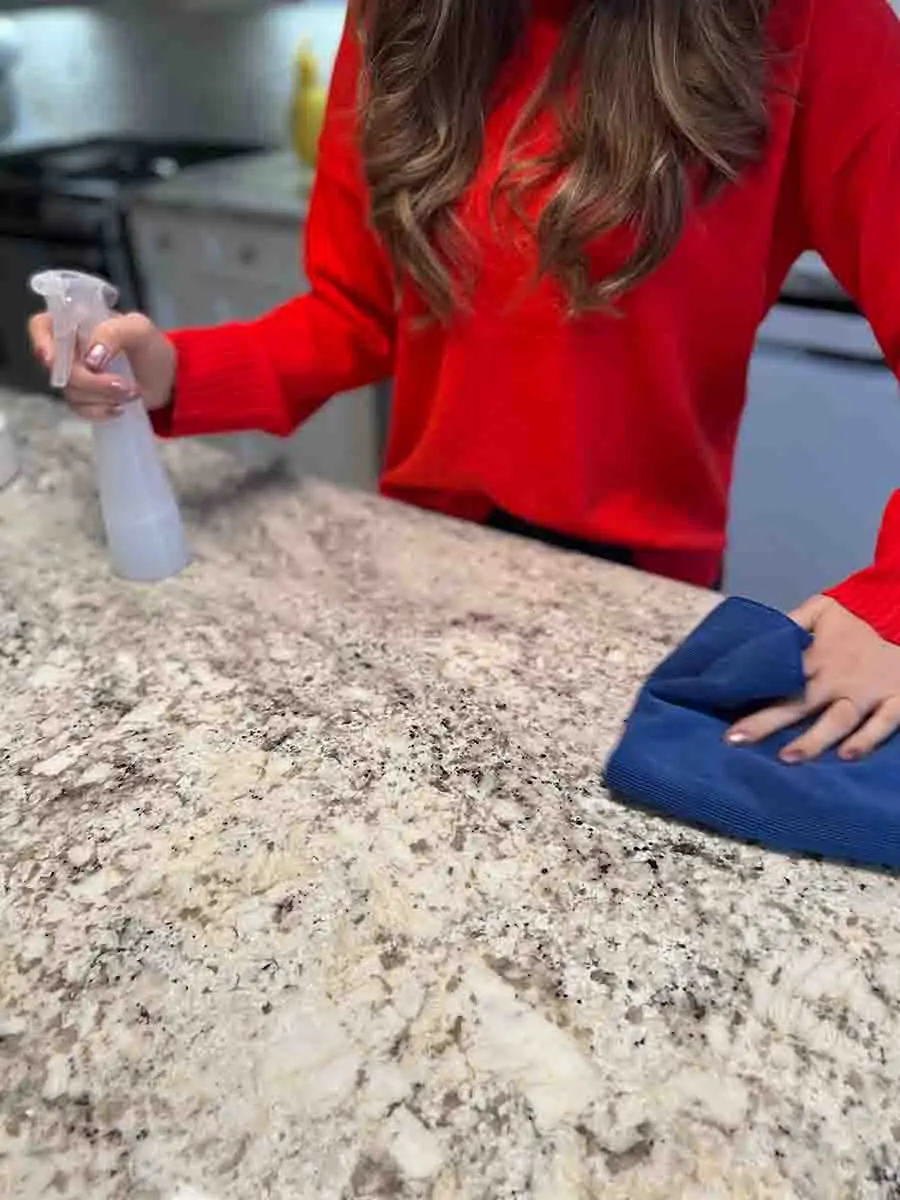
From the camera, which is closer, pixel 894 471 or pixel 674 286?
pixel 674 286

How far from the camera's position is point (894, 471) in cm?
147

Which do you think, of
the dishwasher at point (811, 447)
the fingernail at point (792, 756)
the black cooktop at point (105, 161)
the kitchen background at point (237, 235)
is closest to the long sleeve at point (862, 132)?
the fingernail at point (792, 756)

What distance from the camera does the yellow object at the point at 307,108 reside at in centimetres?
193

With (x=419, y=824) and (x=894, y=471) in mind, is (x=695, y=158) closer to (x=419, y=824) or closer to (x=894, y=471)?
(x=419, y=824)

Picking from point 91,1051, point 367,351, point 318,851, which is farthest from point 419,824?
point 367,351

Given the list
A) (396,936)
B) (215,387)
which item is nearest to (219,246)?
(215,387)

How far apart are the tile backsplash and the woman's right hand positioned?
1745 mm

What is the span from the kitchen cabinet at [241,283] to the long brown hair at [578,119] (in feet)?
3.57

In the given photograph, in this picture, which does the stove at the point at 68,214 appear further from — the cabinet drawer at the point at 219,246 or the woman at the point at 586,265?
the woman at the point at 586,265

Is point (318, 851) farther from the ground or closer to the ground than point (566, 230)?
closer to the ground

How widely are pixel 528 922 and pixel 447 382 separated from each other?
19.7 inches

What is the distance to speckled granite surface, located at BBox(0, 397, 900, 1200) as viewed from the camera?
370 millimetres

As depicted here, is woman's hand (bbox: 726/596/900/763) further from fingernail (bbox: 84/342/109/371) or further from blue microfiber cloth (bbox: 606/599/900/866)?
fingernail (bbox: 84/342/109/371)

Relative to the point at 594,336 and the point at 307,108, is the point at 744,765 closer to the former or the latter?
the point at 594,336
